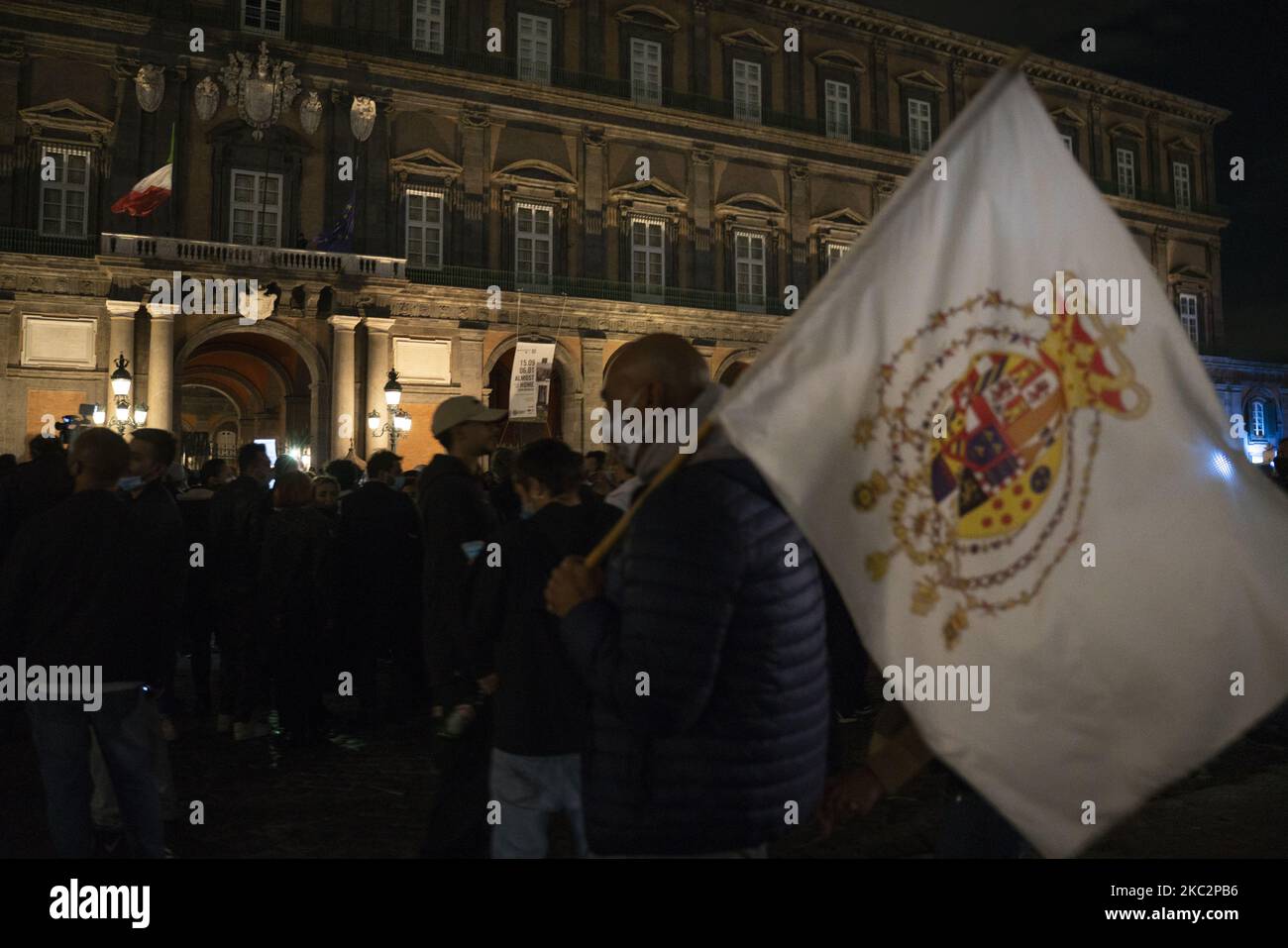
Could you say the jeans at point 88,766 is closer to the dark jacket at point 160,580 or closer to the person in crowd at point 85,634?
the person in crowd at point 85,634

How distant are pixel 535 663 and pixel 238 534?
181 inches

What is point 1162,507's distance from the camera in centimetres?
214

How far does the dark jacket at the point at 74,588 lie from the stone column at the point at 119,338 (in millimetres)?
20449

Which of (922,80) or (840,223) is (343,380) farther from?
(922,80)

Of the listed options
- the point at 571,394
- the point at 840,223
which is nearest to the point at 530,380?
the point at 571,394

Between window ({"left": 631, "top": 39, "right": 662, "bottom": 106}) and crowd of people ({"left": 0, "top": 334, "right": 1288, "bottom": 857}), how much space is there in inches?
919

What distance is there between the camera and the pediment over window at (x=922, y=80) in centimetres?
3372

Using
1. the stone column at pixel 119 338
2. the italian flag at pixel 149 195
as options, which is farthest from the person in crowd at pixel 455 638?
the stone column at pixel 119 338

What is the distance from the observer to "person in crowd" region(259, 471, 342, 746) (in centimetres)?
679

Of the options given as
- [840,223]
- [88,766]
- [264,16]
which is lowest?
[88,766]

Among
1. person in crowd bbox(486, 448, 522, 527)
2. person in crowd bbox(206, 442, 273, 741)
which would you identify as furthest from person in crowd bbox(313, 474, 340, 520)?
person in crowd bbox(486, 448, 522, 527)

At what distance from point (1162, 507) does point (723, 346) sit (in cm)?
2759

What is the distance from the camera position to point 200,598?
7.79m
